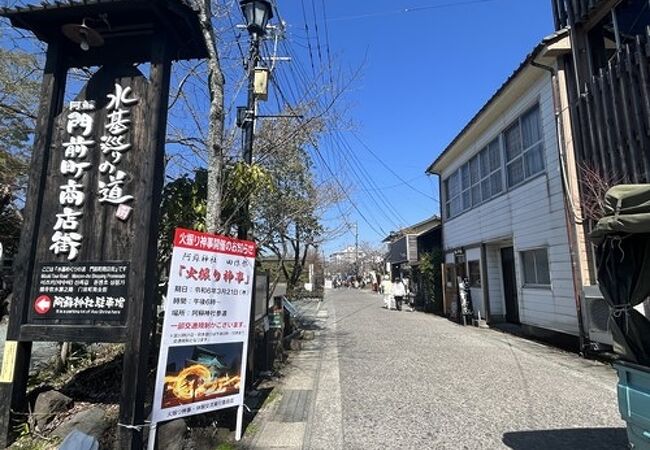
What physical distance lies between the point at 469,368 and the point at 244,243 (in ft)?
17.2

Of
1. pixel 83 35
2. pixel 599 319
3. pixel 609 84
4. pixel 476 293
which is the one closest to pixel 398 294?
pixel 476 293

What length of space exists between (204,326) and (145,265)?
828 mm

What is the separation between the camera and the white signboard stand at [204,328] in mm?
4027

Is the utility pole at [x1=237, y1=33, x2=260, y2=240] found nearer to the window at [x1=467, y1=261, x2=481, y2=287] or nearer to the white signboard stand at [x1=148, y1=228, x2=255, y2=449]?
the white signboard stand at [x1=148, y1=228, x2=255, y2=449]

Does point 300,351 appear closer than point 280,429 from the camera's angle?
No

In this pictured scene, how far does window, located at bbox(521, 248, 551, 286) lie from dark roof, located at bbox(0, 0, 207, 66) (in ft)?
32.2

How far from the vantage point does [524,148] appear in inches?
478

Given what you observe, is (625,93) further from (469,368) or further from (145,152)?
(145,152)

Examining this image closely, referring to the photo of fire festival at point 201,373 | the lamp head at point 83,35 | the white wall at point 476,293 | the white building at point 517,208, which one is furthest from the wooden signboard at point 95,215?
the white wall at point 476,293

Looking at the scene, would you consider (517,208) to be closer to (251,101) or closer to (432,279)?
(251,101)

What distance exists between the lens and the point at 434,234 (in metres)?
22.5

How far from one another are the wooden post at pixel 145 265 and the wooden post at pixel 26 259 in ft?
3.55

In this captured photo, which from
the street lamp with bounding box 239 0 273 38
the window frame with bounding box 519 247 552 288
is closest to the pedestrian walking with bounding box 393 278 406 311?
the window frame with bounding box 519 247 552 288

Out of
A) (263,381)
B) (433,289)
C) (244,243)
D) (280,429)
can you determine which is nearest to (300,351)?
(263,381)
